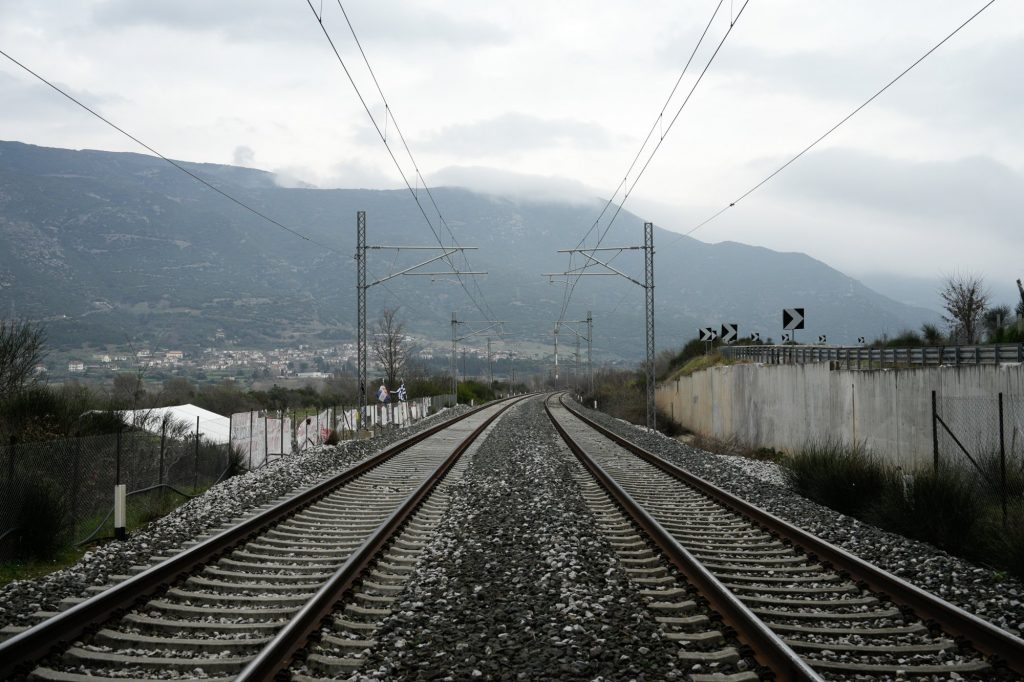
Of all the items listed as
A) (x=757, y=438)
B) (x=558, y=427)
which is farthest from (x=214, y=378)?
(x=757, y=438)

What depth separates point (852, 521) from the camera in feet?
40.9

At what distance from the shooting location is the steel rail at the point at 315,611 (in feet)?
18.6

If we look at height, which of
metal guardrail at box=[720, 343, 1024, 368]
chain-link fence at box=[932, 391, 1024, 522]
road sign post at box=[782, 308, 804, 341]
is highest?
road sign post at box=[782, 308, 804, 341]

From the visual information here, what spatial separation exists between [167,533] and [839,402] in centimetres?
1852

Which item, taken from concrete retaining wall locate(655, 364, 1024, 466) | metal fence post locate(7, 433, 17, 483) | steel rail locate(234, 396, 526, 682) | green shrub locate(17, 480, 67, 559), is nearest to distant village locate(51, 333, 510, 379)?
concrete retaining wall locate(655, 364, 1024, 466)

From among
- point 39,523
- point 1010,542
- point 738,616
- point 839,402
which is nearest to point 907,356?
point 839,402

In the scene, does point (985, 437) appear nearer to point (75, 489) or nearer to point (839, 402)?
point (839, 402)

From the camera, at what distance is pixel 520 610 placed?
7355mm

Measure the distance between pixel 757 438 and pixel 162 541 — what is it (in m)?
24.7

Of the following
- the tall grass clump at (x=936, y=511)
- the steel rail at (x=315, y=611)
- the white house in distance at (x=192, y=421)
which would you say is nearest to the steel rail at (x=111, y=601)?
the steel rail at (x=315, y=611)

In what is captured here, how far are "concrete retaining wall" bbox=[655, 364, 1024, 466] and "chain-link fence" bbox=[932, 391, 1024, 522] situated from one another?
47 cm

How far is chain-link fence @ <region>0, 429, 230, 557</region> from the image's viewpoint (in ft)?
38.4

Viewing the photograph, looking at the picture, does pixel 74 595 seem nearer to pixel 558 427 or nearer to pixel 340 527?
pixel 340 527

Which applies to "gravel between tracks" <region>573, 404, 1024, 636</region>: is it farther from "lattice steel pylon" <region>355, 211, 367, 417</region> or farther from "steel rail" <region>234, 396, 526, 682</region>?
"lattice steel pylon" <region>355, 211, 367, 417</region>
